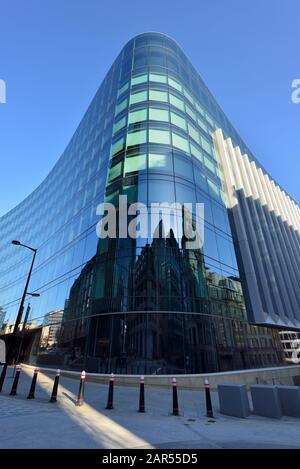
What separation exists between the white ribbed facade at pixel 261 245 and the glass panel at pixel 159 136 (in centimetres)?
927

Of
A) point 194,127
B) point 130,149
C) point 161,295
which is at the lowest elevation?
point 161,295

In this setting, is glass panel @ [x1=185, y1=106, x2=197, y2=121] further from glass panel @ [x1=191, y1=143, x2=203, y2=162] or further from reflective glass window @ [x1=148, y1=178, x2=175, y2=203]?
reflective glass window @ [x1=148, y1=178, x2=175, y2=203]

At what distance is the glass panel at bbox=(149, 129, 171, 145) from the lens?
2206 cm

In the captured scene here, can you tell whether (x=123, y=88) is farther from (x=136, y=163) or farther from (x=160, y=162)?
(x=160, y=162)

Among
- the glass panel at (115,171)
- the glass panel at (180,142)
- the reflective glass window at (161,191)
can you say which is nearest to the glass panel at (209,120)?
the glass panel at (180,142)

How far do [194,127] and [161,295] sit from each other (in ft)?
59.9

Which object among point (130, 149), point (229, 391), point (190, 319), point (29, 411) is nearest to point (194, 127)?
point (130, 149)

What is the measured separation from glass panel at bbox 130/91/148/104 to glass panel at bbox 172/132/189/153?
5042mm

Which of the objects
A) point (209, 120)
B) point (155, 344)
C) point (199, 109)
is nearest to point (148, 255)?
point (155, 344)

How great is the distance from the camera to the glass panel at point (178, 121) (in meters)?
24.0

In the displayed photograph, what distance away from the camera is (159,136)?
73.2ft

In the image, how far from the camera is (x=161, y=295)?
16.2 meters

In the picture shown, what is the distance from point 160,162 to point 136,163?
1887 mm
